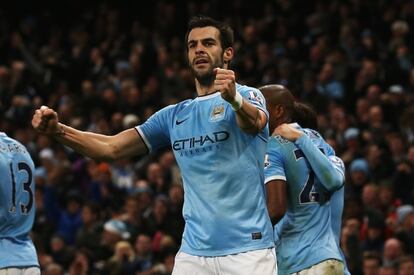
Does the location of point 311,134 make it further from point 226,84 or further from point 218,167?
point 226,84

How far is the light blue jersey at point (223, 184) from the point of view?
20.8ft

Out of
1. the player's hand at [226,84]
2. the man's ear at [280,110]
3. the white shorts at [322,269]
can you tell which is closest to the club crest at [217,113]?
the player's hand at [226,84]

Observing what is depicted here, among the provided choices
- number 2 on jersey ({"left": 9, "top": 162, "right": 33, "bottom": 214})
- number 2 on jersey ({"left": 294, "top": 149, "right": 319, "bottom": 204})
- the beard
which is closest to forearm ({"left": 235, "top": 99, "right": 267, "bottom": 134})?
the beard

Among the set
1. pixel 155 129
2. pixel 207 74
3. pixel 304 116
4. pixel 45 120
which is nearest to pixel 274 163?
pixel 304 116

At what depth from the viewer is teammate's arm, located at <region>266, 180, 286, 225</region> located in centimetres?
696

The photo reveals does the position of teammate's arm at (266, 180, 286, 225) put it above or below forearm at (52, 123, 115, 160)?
below

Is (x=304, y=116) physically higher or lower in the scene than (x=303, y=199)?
higher

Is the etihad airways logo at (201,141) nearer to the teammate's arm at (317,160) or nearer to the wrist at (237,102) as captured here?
the wrist at (237,102)

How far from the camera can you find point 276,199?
7.03m

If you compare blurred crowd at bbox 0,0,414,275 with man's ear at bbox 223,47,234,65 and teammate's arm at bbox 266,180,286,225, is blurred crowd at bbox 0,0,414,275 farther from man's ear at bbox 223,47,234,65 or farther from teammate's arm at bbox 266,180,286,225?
man's ear at bbox 223,47,234,65

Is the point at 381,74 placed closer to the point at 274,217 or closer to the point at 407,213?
Result: the point at 407,213

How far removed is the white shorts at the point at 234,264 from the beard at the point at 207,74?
3.42ft

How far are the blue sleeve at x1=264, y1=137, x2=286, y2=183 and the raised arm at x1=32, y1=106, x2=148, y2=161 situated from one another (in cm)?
86

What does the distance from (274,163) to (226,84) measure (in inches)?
58.0
